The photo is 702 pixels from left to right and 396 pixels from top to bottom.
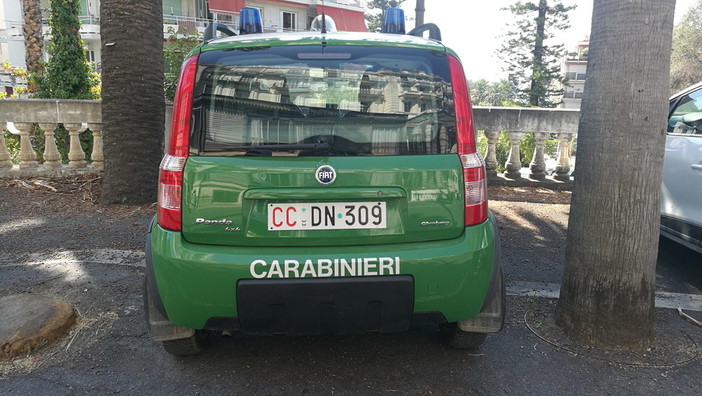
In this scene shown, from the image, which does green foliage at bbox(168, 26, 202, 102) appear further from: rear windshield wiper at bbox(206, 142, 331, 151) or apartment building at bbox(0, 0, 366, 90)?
apartment building at bbox(0, 0, 366, 90)

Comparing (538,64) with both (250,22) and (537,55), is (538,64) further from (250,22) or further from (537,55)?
(250,22)

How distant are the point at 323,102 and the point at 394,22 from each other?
1674mm

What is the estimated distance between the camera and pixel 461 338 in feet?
9.02

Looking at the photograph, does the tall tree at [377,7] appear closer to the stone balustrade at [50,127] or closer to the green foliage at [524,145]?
Result: the green foliage at [524,145]

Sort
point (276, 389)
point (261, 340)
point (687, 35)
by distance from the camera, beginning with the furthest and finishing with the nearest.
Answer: point (687, 35) < point (261, 340) < point (276, 389)

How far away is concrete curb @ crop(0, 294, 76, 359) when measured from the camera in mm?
2768

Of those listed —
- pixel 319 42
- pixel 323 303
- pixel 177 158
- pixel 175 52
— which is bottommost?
pixel 323 303

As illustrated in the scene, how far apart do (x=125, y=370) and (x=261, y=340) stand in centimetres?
74

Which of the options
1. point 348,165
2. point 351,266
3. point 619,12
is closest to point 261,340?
point 351,266

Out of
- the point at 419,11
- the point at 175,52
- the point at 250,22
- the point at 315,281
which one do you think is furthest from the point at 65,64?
the point at 315,281

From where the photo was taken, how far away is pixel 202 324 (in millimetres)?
2346

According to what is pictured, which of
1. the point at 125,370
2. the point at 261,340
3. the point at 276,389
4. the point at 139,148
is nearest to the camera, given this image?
the point at 276,389

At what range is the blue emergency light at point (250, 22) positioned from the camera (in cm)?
354

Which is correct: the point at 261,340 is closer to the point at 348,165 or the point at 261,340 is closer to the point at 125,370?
the point at 125,370
